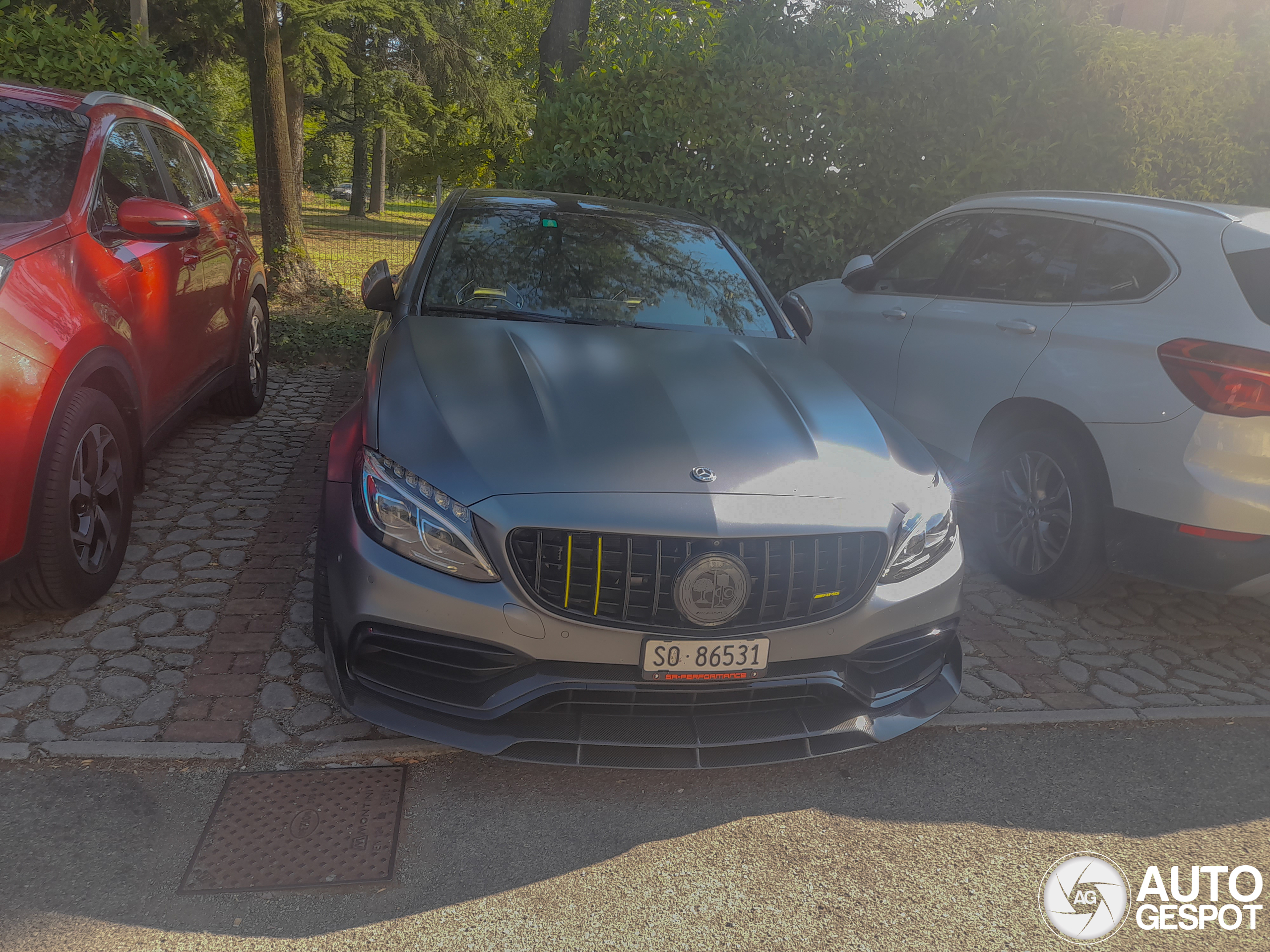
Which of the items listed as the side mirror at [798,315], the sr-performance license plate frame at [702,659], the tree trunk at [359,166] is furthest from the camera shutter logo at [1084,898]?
the tree trunk at [359,166]

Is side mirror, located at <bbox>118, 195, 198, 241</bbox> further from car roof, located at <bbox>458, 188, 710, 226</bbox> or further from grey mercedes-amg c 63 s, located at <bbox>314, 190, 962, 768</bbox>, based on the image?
grey mercedes-amg c 63 s, located at <bbox>314, 190, 962, 768</bbox>

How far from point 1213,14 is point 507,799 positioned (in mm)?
27962

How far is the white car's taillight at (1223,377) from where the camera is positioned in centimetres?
354

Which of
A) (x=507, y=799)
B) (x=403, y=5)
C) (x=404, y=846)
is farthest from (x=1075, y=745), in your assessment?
(x=403, y=5)

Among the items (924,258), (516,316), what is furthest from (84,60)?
(924,258)

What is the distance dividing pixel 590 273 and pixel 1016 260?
86.1 inches

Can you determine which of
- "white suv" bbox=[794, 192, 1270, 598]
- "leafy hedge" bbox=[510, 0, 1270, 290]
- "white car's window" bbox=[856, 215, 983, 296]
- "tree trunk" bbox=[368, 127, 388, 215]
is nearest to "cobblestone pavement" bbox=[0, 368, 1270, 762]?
"white suv" bbox=[794, 192, 1270, 598]

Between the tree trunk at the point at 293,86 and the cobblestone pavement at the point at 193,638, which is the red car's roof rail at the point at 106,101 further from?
the tree trunk at the point at 293,86

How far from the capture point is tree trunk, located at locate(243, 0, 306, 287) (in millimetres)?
10328

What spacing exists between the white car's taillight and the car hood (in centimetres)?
115

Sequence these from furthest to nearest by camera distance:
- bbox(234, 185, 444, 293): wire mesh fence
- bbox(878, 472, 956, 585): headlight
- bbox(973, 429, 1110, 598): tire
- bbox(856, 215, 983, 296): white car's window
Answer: bbox(234, 185, 444, 293): wire mesh fence → bbox(856, 215, 983, 296): white car's window → bbox(973, 429, 1110, 598): tire → bbox(878, 472, 956, 585): headlight

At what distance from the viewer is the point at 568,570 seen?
2.64 metres

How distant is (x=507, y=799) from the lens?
290 centimetres

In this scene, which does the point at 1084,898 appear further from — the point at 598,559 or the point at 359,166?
the point at 359,166
